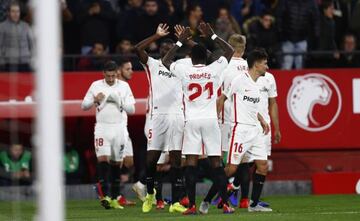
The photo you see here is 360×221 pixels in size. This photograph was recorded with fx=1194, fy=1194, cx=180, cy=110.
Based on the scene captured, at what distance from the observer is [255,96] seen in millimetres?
16188

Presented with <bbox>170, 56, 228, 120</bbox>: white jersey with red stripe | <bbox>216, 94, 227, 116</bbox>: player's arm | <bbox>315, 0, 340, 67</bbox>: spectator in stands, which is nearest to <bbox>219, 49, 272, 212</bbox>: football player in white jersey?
<bbox>170, 56, 228, 120</bbox>: white jersey with red stripe

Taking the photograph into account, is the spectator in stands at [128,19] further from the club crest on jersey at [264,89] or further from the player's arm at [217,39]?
the player's arm at [217,39]

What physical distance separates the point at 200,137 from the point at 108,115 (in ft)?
10.4

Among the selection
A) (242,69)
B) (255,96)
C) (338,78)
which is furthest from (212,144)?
(338,78)

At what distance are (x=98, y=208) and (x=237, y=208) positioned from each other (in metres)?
2.31

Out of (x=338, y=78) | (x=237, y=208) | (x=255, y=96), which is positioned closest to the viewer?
(x=255, y=96)

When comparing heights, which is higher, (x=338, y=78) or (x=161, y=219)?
(x=338, y=78)

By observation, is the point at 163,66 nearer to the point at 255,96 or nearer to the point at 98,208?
the point at 255,96

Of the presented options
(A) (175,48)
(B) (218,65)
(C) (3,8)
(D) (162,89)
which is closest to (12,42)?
(C) (3,8)

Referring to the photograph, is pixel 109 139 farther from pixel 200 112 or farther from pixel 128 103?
pixel 200 112

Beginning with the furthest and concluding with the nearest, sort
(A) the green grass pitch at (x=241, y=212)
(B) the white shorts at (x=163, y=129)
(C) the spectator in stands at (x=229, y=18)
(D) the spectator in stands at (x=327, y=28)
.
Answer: (D) the spectator in stands at (x=327, y=28)
(C) the spectator in stands at (x=229, y=18)
(B) the white shorts at (x=163, y=129)
(A) the green grass pitch at (x=241, y=212)

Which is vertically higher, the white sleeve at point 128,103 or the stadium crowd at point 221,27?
the stadium crowd at point 221,27

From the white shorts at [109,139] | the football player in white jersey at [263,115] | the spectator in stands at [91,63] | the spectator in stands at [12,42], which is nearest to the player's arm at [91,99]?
the white shorts at [109,139]

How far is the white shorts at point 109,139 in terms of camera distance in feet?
60.6
